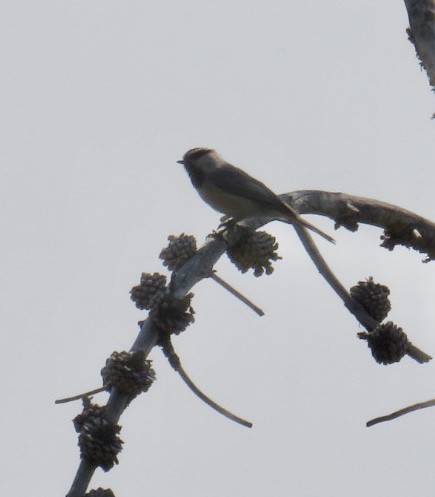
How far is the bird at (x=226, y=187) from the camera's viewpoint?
5.99 meters

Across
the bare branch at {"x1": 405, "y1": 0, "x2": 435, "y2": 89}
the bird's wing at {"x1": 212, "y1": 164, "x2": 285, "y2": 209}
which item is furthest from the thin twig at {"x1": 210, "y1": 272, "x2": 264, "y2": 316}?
the bird's wing at {"x1": 212, "y1": 164, "x2": 285, "y2": 209}

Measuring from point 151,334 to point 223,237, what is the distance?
68cm

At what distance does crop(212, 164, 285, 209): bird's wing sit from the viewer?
6066mm

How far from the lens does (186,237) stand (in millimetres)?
3852

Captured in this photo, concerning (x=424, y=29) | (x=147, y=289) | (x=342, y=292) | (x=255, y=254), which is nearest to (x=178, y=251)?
(x=147, y=289)

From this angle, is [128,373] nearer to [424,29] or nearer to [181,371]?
[181,371]

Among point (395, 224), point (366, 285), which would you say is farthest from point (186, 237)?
point (395, 224)

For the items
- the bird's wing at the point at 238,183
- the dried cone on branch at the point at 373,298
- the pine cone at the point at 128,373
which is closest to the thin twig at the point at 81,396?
the pine cone at the point at 128,373

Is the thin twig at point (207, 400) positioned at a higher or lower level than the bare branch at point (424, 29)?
lower

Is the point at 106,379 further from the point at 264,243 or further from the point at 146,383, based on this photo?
the point at 264,243

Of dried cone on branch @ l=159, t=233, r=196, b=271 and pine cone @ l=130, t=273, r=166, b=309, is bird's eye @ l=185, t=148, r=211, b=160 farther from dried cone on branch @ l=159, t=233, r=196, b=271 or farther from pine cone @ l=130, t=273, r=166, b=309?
pine cone @ l=130, t=273, r=166, b=309

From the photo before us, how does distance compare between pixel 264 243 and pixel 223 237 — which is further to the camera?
pixel 264 243

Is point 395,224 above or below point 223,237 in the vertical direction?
above

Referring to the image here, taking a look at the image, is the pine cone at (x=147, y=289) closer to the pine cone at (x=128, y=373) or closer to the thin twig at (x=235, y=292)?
the thin twig at (x=235, y=292)
